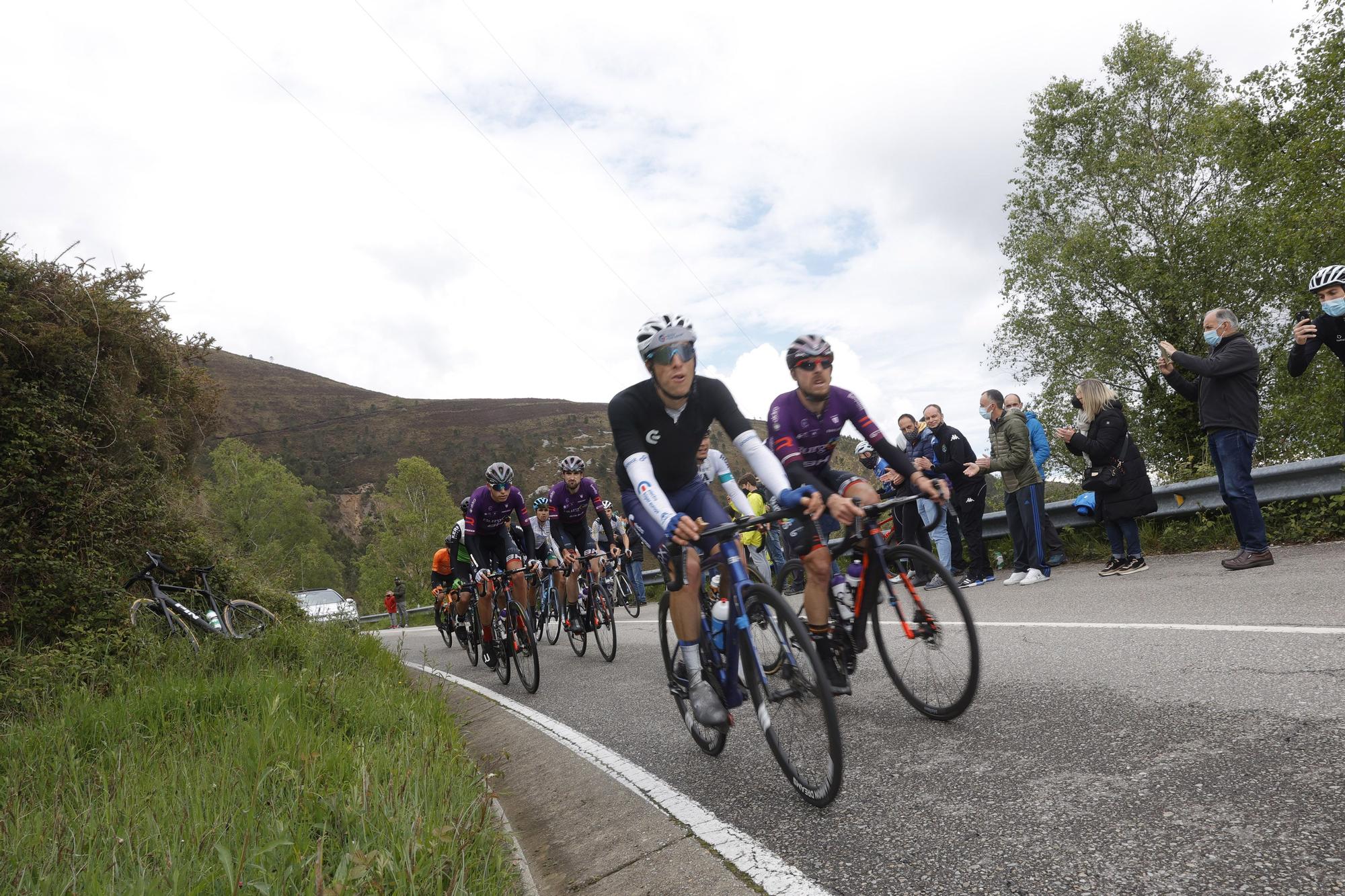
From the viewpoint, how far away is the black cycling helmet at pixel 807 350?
5.31 meters

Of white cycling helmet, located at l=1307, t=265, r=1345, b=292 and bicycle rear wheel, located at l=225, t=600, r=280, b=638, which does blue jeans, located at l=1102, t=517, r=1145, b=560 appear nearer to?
white cycling helmet, located at l=1307, t=265, r=1345, b=292

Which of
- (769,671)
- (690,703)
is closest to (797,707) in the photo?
(769,671)

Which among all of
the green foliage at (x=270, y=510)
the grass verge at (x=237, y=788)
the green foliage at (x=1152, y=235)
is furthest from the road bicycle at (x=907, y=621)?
the green foliage at (x=270, y=510)

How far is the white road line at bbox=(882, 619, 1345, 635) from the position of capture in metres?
4.62

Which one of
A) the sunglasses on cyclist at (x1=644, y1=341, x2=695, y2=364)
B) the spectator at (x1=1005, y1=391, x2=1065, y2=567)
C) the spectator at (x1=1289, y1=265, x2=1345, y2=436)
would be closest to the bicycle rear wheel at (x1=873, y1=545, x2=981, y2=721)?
the sunglasses on cyclist at (x1=644, y1=341, x2=695, y2=364)

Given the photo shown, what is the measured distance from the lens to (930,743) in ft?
13.0

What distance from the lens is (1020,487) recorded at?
9656mm

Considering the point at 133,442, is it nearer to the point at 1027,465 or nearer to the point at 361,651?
the point at 361,651

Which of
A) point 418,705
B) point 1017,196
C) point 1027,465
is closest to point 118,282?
point 418,705

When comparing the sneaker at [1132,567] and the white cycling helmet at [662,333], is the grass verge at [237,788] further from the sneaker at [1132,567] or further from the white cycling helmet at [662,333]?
the sneaker at [1132,567]

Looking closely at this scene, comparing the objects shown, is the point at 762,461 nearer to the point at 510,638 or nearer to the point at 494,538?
the point at 510,638

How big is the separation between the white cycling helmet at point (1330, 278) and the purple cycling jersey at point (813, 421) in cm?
373

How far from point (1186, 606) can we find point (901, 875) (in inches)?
180

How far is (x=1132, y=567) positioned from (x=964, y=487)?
2312 mm
